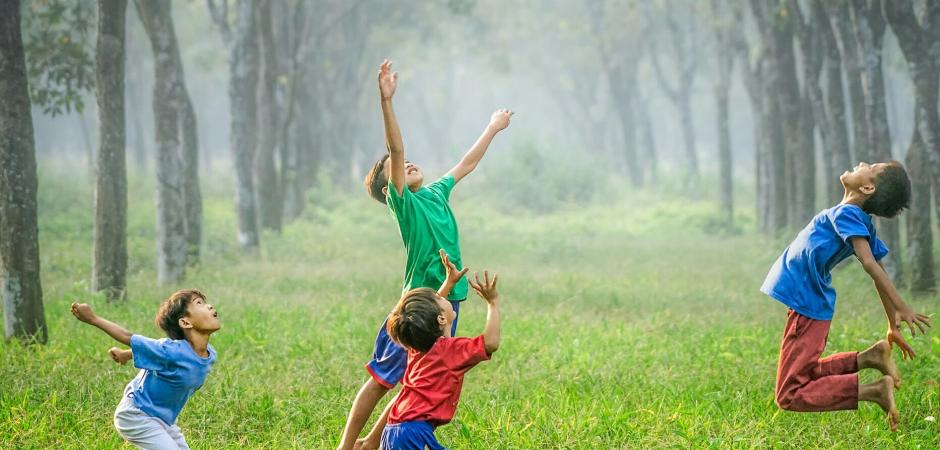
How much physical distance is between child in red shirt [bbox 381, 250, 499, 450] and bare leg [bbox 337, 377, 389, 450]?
2.71 feet

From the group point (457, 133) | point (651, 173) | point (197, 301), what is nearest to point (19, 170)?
point (197, 301)

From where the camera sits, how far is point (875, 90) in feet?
37.1

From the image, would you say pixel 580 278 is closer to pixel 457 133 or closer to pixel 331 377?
pixel 331 377

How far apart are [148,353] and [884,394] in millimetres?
3822

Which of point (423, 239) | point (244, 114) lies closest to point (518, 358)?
point (423, 239)

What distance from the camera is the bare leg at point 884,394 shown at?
536 cm

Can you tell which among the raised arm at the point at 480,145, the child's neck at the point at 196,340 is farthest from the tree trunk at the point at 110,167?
the child's neck at the point at 196,340

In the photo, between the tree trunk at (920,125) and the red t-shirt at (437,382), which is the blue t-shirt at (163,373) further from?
the tree trunk at (920,125)

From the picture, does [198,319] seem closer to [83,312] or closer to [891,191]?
[83,312]

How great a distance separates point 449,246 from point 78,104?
324 inches

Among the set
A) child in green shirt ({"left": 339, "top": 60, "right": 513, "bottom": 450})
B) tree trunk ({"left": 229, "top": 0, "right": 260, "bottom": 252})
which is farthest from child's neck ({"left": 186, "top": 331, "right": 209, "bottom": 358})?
tree trunk ({"left": 229, "top": 0, "right": 260, "bottom": 252})

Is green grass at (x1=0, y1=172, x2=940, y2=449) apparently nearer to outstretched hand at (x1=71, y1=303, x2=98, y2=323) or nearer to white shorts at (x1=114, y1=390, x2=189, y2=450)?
white shorts at (x1=114, y1=390, x2=189, y2=450)

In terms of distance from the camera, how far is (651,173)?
35469mm

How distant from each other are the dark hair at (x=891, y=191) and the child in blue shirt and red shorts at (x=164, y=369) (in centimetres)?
355
